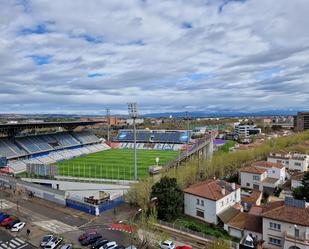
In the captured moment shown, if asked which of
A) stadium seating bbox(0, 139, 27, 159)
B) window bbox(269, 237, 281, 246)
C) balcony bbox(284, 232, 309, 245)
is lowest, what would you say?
window bbox(269, 237, 281, 246)

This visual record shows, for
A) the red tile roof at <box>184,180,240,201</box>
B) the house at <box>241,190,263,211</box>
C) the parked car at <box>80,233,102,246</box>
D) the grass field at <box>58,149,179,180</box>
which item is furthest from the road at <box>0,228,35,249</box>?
the grass field at <box>58,149,179,180</box>

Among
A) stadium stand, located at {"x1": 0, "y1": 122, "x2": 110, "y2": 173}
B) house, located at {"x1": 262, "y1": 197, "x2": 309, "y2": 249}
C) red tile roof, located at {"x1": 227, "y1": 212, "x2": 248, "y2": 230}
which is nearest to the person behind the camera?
house, located at {"x1": 262, "y1": 197, "x2": 309, "y2": 249}

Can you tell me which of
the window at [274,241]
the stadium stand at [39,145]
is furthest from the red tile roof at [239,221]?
the stadium stand at [39,145]

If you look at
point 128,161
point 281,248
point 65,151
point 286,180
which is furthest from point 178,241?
point 65,151

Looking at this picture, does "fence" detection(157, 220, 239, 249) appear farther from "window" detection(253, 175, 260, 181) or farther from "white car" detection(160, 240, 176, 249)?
"window" detection(253, 175, 260, 181)

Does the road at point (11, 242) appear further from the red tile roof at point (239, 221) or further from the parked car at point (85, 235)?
the red tile roof at point (239, 221)

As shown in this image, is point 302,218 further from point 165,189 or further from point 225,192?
point 165,189

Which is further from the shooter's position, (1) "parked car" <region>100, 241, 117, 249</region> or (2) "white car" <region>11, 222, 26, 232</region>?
Result: (2) "white car" <region>11, 222, 26, 232</region>

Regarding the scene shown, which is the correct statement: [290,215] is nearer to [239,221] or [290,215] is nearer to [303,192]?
[239,221]
